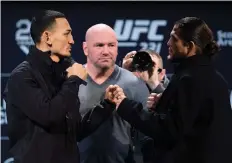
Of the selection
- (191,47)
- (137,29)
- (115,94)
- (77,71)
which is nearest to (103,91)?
(115,94)

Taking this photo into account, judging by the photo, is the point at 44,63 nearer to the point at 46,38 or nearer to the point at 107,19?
the point at 46,38

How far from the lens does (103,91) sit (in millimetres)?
3697

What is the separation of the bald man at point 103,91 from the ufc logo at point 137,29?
75.9 inches

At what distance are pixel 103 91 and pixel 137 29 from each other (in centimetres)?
213

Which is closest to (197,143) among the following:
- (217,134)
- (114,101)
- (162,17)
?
(217,134)

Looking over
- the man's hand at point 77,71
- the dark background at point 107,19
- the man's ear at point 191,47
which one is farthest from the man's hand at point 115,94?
the dark background at point 107,19

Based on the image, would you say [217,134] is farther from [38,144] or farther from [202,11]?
[202,11]

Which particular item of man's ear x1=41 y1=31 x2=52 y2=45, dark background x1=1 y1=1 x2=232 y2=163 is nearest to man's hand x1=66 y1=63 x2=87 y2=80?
man's ear x1=41 y1=31 x2=52 y2=45

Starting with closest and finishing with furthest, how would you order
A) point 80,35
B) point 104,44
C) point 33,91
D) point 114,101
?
point 33,91 < point 114,101 < point 104,44 < point 80,35

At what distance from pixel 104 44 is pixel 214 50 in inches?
33.6

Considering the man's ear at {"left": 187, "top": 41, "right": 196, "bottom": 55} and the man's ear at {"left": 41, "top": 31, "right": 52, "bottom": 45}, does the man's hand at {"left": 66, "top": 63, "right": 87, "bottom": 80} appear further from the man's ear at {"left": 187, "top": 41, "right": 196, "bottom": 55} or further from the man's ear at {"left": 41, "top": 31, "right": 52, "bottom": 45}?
the man's ear at {"left": 187, "top": 41, "right": 196, "bottom": 55}

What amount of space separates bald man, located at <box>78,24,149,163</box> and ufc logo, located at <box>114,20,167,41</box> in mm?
1928

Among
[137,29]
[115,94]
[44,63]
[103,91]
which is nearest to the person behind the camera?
[44,63]

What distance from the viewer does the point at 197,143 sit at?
2951mm
